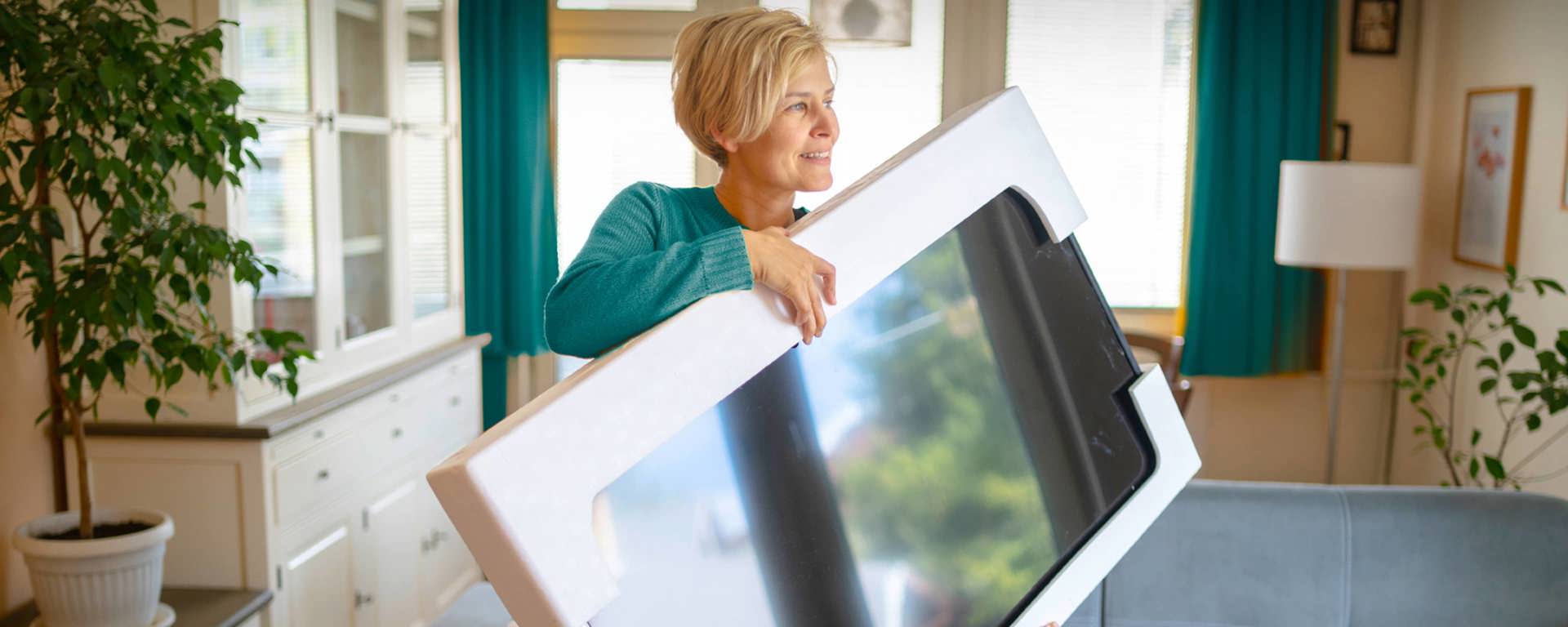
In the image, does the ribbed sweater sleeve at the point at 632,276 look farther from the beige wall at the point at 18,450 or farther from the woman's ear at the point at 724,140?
the beige wall at the point at 18,450

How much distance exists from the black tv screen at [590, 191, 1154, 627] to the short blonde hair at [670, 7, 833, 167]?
232 millimetres

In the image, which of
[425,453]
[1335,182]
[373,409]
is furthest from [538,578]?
[1335,182]

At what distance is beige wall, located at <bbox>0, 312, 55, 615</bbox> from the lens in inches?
85.8

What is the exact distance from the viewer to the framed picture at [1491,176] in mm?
3242

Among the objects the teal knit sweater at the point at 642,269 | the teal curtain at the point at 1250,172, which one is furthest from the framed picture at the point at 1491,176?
the teal knit sweater at the point at 642,269

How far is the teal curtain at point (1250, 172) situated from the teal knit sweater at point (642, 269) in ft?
10.2

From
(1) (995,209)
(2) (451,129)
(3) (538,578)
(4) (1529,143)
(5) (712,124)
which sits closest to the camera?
(3) (538,578)

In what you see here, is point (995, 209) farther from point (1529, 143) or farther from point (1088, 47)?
point (1088, 47)

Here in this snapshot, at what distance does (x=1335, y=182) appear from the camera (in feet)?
11.0

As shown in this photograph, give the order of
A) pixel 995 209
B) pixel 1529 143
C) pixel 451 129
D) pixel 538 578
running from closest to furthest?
pixel 538 578
pixel 995 209
pixel 1529 143
pixel 451 129

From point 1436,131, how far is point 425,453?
3.26m

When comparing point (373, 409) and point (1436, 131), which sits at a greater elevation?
point (1436, 131)

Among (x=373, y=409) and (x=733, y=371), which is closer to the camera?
(x=733, y=371)

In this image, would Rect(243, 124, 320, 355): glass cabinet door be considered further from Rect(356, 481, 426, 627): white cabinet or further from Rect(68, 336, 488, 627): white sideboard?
Rect(356, 481, 426, 627): white cabinet
